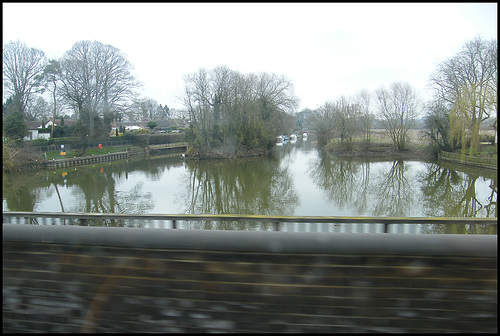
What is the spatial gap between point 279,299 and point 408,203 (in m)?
14.1

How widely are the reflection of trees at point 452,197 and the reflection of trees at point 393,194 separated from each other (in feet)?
2.60

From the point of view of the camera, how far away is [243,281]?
1.97 meters

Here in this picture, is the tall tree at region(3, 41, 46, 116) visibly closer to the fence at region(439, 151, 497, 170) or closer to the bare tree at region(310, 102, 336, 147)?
the fence at region(439, 151, 497, 170)

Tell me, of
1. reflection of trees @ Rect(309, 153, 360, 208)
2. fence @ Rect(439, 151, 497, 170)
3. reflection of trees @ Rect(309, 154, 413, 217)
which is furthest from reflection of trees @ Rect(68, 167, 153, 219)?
fence @ Rect(439, 151, 497, 170)

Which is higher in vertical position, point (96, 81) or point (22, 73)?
point (96, 81)

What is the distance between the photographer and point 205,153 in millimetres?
35562

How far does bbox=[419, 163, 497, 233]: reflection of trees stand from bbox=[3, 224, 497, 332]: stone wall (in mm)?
5958

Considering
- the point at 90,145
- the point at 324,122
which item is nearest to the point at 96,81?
the point at 90,145

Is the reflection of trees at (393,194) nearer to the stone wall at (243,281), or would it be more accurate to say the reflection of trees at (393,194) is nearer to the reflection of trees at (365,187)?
the reflection of trees at (365,187)

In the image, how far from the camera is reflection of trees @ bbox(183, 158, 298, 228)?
1430 centimetres

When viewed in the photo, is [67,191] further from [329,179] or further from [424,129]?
[424,129]

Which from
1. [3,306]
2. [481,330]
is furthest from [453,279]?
[3,306]

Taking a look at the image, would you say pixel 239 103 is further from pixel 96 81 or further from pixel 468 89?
pixel 468 89

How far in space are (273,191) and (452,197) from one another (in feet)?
28.0
